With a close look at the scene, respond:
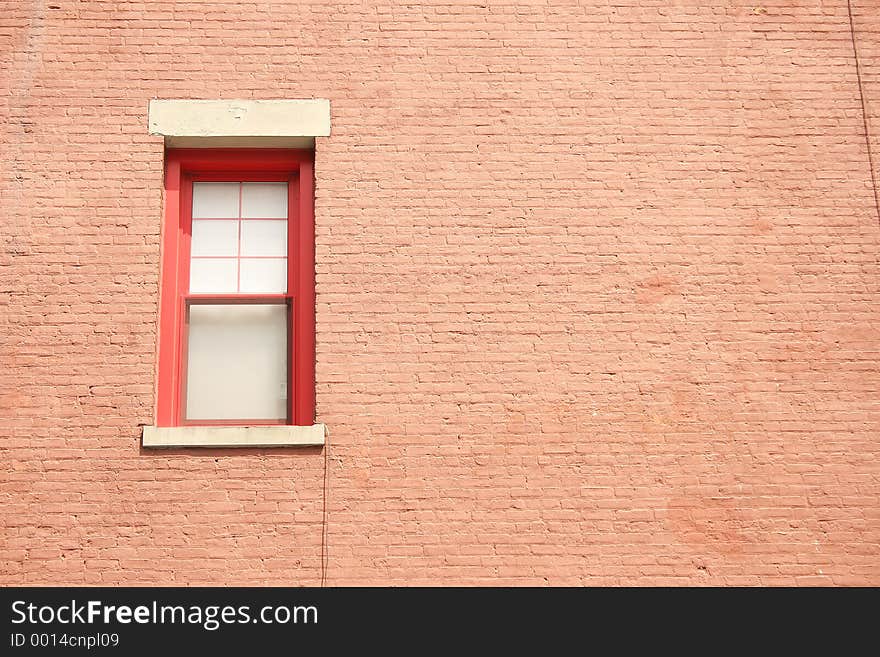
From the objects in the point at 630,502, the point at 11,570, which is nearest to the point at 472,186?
the point at 630,502

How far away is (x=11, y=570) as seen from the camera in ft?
23.5

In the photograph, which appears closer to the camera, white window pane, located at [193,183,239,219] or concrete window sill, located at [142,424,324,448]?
concrete window sill, located at [142,424,324,448]

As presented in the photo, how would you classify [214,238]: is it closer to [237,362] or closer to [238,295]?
[238,295]

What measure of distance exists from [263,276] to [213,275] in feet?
1.28

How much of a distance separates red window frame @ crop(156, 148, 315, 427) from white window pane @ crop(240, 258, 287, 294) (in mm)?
77

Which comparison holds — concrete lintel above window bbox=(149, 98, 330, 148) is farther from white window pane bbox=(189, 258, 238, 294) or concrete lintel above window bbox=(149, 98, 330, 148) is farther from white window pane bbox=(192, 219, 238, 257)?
white window pane bbox=(189, 258, 238, 294)

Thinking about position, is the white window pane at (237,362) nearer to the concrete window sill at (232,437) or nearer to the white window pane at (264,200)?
the concrete window sill at (232,437)

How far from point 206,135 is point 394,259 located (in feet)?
5.78

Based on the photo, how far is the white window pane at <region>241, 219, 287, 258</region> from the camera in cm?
816

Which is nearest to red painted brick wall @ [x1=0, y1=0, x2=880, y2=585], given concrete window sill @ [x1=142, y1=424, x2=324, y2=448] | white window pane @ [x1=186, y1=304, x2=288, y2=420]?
concrete window sill @ [x1=142, y1=424, x2=324, y2=448]

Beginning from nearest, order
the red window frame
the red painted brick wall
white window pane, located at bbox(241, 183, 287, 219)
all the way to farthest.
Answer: the red painted brick wall, the red window frame, white window pane, located at bbox(241, 183, 287, 219)

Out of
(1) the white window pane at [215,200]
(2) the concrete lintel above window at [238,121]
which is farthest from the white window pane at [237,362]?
(2) the concrete lintel above window at [238,121]

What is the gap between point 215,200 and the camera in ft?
27.2
